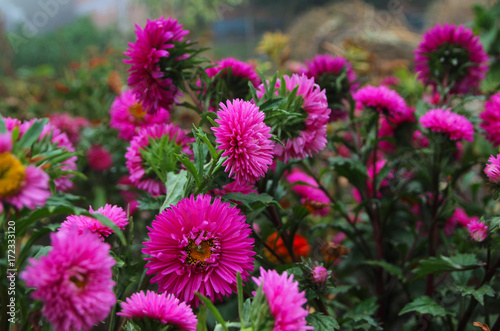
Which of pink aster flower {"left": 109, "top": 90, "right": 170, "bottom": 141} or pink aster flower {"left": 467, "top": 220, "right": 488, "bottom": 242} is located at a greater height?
pink aster flower {"left": 109, "top": 90, "right": 170, "bottom": 141}

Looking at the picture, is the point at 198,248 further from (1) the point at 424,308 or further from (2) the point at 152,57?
(1) the point at 424,308

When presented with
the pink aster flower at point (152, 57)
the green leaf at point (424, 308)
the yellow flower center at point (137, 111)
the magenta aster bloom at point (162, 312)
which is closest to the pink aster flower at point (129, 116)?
the yellow flower center at point (137, 111)

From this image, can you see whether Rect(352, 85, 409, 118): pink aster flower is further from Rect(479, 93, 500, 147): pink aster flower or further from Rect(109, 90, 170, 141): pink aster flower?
Rect(109, 90, 170, 141): pink aster flower

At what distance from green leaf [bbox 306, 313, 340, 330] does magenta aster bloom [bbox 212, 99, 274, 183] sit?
0.60 feet

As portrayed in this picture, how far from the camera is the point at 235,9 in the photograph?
10.4ft

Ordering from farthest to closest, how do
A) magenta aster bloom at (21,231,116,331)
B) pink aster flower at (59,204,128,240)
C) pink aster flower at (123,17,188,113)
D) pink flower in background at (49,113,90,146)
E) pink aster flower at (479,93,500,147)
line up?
pink flower in background at (49,113,90,146), pink aster flower at (479,93,500,147), pink aster flower at (123,17,188,113), pink aster flower at (59,204,128,240), magenta aster bloom at (21,231,116,331)

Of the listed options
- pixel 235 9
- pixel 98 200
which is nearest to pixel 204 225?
pixel 98 200

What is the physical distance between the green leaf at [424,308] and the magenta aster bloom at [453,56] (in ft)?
1.34

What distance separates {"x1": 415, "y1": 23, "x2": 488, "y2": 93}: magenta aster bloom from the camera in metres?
0.72

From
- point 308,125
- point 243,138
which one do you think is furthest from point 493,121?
point 243,138

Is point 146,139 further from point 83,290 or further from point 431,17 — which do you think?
point 431,17

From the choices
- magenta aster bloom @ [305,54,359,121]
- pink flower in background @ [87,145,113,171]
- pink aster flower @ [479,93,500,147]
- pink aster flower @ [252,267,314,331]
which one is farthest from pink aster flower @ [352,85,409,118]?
pink flower in background @ [87,145,113,171]

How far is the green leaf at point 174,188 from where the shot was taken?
0.47m

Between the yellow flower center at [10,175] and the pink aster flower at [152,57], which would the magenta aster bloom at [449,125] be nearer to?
the pink aster flower at [152,57]
